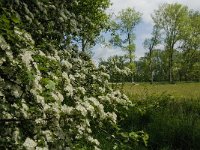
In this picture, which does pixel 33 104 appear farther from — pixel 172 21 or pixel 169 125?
pixel 172 21

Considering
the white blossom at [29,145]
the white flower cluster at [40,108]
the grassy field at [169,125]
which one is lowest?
the grassy field at [169,125]

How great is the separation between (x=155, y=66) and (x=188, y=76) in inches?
1099

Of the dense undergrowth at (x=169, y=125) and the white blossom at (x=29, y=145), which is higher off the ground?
the white blossom at (x=29, y=145)

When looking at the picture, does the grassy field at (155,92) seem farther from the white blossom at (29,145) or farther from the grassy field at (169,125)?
the white blossom at (29,145)

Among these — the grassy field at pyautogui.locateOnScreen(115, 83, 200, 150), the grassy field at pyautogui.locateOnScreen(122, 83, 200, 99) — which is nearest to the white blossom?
the grassy field at pyautogui.locateOnScreen(115, 83, 200, 150)

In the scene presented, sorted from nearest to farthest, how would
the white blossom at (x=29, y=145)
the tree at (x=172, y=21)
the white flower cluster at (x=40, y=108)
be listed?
the white blossom at (x=29, y=145), the white flower cluster at (x=40, y=108), the tree at (x=172, y=21)

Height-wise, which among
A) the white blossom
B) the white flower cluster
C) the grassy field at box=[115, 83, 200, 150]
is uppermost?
the white flower cluster

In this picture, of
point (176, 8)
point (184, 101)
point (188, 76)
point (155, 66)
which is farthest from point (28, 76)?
point (155, 66)

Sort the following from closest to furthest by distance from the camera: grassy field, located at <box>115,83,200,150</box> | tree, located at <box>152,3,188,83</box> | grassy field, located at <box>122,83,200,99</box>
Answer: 1. grassy field, located at <box>115,83,200,150</box>
2. grassy field, located at <box>122,83,200,99</box>
3. tree, located at <box>152,3,188,83</box>

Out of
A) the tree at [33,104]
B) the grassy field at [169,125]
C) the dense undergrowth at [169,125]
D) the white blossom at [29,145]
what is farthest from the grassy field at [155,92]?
the white blossom at [29,145]

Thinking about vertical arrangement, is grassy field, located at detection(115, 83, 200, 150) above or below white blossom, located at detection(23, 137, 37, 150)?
below

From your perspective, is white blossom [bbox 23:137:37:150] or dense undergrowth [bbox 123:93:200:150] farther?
dense undergrowth [bbox 123:93:200:150]

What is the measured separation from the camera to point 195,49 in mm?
90188

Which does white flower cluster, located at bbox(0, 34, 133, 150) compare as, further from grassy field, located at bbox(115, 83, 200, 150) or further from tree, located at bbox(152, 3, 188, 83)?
tree, located at bbox(152, 3, 188, 83)
